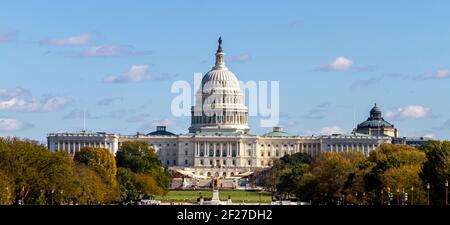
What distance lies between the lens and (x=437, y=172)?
85.0 meters

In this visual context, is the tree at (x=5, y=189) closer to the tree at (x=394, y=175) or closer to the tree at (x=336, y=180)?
the tree at (x=394, y=175)

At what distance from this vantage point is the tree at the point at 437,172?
272 ft

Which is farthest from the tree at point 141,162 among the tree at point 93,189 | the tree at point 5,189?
the tree at point 5,189

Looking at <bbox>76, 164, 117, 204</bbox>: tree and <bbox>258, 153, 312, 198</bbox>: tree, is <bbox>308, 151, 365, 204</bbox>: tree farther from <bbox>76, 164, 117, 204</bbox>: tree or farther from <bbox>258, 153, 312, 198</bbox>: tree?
<bbox>258, 153, 312, 198</bbox>: tree

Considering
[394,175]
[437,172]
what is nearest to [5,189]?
[437,172]

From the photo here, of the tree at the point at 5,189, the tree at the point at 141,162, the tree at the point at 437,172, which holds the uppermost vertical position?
the tree at the point at 141,162

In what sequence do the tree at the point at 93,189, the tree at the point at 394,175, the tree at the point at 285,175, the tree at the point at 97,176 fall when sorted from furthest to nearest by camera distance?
the tree at the point at 285,175
the tree at the point at 97,176
the tree at the point at 93,189
the tree at the point at 394,175

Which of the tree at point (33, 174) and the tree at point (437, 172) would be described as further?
the tree at point (33, 174)

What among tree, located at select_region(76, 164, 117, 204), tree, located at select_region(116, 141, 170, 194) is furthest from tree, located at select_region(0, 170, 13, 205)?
tree, located at select_region(116, 141, 170, 194)

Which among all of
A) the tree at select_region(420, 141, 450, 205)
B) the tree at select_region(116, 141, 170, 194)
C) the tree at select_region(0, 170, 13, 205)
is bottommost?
the tree at select_region(0, 170, 13, 205)

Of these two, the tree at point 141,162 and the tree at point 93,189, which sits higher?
the tree at point 141,162

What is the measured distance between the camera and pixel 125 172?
137m

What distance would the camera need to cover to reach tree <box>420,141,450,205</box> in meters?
82.8

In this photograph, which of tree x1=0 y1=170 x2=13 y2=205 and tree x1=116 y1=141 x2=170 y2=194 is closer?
tree x1=0 y1=170 x2=13 y2=205
